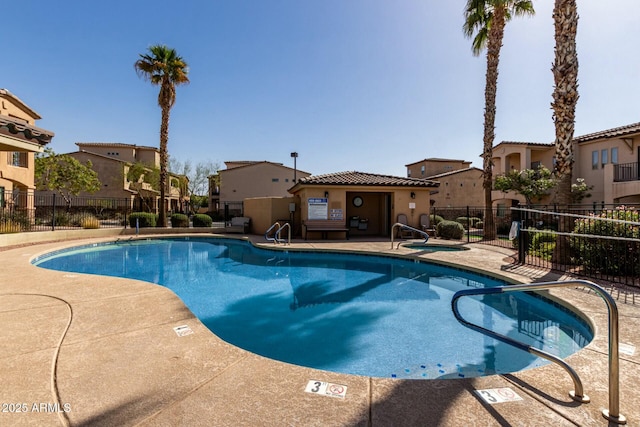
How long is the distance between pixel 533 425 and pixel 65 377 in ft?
13.1

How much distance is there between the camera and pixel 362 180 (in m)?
17.0

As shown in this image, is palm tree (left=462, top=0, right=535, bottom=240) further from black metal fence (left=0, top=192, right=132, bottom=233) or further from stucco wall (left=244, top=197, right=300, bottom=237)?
black metal fence (left=0, top=192, right=132, bottom=233)

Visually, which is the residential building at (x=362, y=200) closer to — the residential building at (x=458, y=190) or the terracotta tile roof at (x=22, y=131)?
the terracotta tile roof at (x=22, y=131)

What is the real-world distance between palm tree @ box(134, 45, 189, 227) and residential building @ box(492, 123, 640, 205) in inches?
1061

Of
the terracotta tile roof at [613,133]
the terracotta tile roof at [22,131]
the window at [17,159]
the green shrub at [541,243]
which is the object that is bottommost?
the green shrub at [541,243]

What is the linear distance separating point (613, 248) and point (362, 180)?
11.2m

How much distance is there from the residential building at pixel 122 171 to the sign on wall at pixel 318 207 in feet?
78.6

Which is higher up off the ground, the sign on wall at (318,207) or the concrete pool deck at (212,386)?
the sign on wall at (318,207)

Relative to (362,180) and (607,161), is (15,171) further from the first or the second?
(607,161)

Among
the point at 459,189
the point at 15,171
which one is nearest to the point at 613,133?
the point at 459,189

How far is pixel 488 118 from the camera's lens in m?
15.3

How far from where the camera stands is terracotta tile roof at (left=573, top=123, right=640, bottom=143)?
62.1 feet

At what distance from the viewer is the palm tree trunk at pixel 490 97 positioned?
14820 millimetres

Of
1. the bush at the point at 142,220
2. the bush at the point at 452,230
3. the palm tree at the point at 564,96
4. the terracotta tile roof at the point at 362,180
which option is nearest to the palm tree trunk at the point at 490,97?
the bush at the point at 452,230
